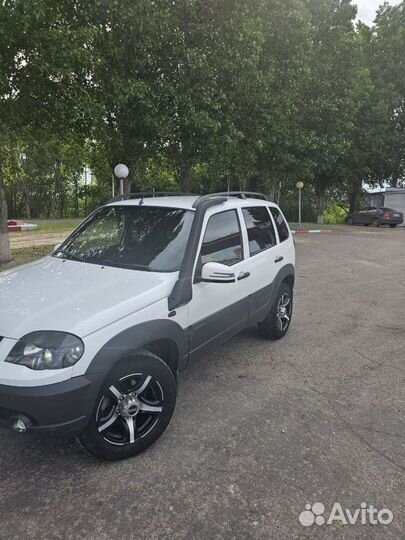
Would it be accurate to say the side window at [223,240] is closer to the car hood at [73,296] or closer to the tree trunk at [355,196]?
the car hood at [73,296]

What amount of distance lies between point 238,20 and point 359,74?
13.4 m

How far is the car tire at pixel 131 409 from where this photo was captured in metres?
2.63

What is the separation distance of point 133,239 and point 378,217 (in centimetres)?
2892

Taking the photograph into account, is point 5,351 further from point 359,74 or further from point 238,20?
point 359,74

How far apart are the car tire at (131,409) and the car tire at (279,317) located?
89.3 inches

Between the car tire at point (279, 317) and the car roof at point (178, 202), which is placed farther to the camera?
the car tire at point (279, 317)

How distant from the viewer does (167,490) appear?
2539 mm

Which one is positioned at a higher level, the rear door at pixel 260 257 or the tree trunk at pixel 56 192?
the tree trunk at pixel 56 192

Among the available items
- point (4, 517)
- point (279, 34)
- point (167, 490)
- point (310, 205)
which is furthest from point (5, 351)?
point (310, 205)

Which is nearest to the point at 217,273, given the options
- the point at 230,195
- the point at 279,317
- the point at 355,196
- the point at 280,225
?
the point at 230,195

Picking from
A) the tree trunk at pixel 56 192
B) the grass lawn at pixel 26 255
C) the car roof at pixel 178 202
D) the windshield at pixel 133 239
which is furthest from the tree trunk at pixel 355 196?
the windshield at pixel 133 239

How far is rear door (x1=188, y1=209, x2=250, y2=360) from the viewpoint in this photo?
3.43 meters

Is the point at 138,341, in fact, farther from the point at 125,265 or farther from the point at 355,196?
the point at 355,196

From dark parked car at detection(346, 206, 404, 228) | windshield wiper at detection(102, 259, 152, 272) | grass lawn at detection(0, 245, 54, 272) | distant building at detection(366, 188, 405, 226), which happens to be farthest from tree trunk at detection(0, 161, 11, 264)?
distant building at detection(366, 188, 405, 226)
